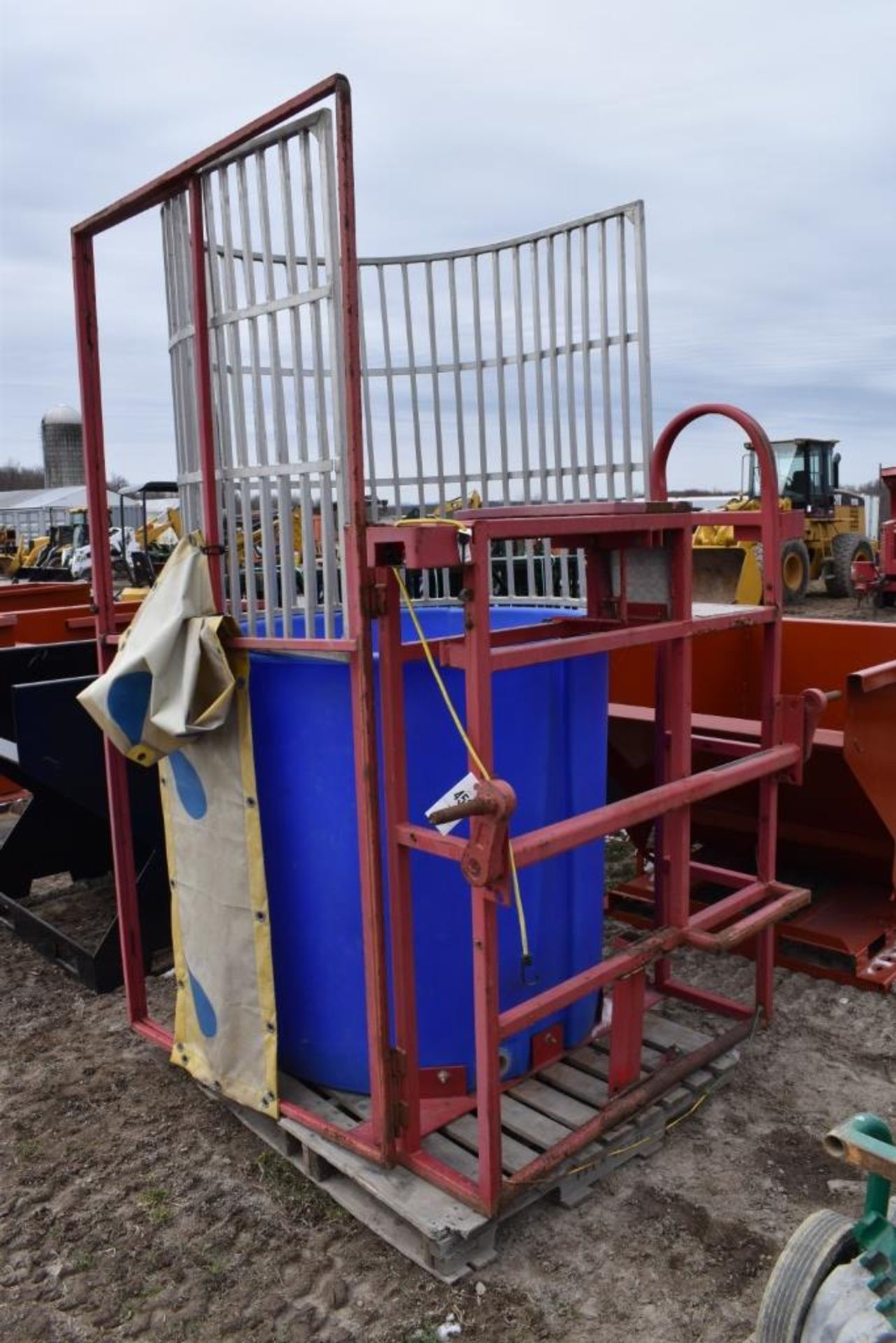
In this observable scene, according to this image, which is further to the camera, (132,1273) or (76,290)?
(76,290)

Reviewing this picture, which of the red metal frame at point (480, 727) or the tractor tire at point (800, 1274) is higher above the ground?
the red metal frame at point (480, 727)

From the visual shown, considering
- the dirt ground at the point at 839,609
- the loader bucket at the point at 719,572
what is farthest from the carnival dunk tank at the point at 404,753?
the dirt ground at the point at 839,609

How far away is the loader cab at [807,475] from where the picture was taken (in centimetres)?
1574

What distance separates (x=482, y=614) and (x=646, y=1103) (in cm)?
145

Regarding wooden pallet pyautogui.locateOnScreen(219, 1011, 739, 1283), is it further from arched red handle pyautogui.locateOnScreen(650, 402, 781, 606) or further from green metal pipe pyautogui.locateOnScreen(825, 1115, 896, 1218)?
arched red handle pyautogui.locateOnScreen(650, 402, 781, 606)

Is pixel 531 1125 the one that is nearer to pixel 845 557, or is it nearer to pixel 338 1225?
pixel 338 1225

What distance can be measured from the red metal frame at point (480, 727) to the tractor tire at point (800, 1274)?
27.5 inches

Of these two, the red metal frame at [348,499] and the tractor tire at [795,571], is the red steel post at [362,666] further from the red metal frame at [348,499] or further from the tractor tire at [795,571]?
the tractor tire at [795,571]

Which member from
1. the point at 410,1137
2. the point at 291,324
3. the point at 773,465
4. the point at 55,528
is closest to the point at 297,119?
the point at 291,324

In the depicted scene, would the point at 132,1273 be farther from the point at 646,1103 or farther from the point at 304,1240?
the point at 646,1103

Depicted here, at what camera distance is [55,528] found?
20.7 meters

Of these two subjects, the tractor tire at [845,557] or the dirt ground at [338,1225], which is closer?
the dirt ground at [338,1225]

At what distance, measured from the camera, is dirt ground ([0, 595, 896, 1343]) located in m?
2.26

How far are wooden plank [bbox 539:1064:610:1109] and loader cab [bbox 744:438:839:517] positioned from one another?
13688mm
